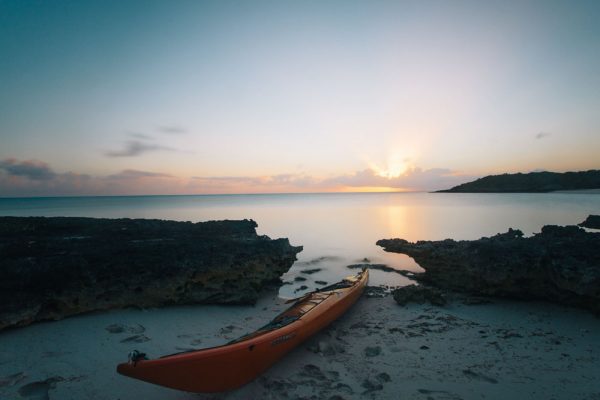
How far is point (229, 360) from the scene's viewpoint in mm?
4047

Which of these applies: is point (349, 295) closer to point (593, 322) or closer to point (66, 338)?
point (593, 322)

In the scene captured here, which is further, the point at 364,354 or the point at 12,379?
the point at 364,354

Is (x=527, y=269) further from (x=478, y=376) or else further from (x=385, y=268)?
(x=385, y=268)

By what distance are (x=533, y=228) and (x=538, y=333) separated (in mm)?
23269

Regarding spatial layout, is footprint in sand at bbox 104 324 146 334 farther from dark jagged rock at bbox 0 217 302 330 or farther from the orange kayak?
the orange kayak

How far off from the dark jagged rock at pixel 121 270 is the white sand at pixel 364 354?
340mm

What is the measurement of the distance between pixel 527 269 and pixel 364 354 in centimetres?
520

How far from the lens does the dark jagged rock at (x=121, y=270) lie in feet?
20.0

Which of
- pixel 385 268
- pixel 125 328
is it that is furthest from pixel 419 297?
pixel 125 328

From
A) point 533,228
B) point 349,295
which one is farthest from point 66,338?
point 533,228

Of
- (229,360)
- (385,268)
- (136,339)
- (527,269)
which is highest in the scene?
(527,269)

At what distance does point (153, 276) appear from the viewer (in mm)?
7211

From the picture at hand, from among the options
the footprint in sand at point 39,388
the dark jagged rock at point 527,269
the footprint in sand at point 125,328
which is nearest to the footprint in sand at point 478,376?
the dark jagged rock at point 527,269

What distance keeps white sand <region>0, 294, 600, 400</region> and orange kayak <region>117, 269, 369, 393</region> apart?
284 mm
